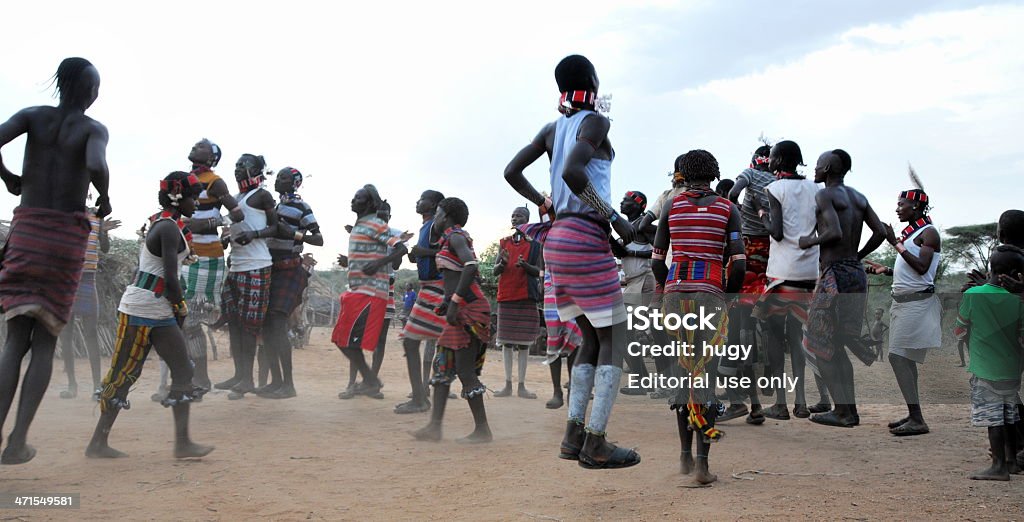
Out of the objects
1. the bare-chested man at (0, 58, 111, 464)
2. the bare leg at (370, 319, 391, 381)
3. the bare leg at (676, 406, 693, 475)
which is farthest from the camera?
the bare leg at (370, 319, 391, 381)

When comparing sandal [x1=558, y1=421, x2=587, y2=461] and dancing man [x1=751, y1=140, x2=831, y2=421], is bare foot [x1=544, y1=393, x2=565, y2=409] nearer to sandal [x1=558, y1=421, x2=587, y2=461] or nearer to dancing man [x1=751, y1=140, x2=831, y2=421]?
dancing man [x1=751, y1=140, x2=831, y2=421]

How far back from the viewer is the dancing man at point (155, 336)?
5199 millimetres

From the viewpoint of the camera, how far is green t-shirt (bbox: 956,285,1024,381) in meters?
4.87

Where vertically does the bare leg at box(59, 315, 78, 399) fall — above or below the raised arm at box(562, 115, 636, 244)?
below

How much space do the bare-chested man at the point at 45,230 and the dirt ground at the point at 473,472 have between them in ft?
2.05

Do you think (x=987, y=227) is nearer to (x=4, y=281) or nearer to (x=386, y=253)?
(x=386, y=253)

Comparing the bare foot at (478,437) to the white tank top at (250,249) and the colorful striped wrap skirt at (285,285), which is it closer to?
the colorful striped wrap skirt at (285,285)

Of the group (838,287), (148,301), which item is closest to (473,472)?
(148,301)

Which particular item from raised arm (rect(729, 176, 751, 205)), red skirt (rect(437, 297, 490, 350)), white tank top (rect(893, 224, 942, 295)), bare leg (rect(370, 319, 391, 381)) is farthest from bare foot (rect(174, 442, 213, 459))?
white tank top (rect(893, 224, 942, 295))

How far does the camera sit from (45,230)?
4.63 m

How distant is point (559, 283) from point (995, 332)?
2902mm

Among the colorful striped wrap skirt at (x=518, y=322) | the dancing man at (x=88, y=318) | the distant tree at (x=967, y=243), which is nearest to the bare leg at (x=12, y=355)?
the dancing man at (x=88, y=318)

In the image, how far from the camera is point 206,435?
20.3 ft

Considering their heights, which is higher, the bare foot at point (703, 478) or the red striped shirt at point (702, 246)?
the red striped shirt at point (702, 246)
